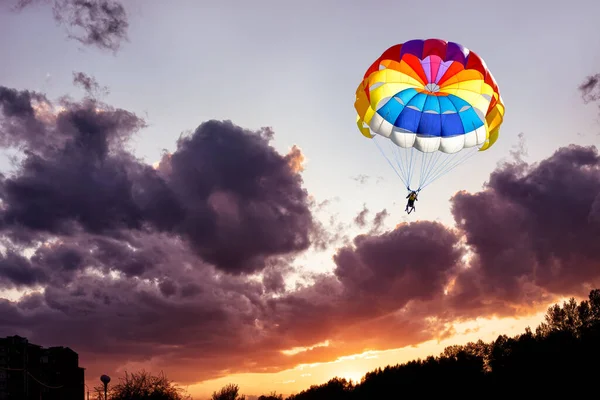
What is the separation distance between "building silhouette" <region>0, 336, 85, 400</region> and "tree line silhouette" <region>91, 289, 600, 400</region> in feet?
113

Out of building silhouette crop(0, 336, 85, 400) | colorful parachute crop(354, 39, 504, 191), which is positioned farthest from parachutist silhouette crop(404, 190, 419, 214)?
building silhouette crop(0, 336, 85, 400)

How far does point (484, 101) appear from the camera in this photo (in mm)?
39656

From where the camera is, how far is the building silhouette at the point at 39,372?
8712 cm

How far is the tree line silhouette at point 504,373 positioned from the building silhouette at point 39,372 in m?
34.4

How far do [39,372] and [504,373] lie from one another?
2839 inches

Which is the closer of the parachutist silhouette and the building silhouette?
the parachutist silhouette

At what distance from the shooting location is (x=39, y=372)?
93.6m

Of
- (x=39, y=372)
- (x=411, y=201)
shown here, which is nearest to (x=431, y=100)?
(x=411, y=201)

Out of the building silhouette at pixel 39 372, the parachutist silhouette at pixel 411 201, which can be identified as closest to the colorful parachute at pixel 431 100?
the parachutist silhouette at pixel 411 201

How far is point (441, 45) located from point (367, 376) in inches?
2082

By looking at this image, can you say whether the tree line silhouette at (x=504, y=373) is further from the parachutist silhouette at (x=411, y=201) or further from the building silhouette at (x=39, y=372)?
the building silhouette at (x=39, y=372)

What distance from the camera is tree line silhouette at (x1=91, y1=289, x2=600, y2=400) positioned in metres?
49.4

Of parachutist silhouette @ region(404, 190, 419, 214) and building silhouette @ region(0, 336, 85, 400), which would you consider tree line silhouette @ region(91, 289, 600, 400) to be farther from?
building silhouette @ region(0, 336, 85, 400)

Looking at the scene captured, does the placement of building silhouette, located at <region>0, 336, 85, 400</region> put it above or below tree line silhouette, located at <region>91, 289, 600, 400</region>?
above
